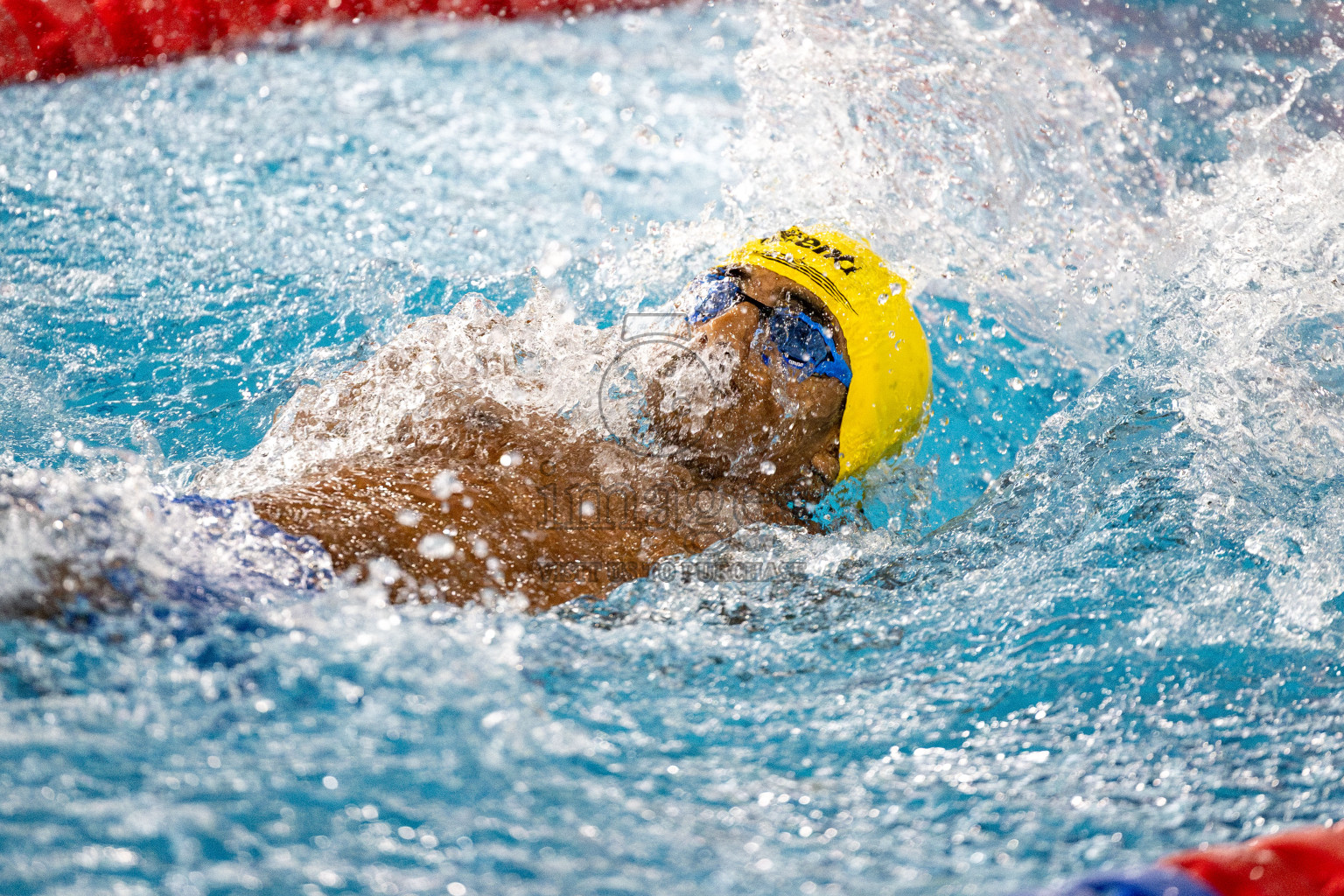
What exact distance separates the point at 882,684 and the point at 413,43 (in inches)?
202

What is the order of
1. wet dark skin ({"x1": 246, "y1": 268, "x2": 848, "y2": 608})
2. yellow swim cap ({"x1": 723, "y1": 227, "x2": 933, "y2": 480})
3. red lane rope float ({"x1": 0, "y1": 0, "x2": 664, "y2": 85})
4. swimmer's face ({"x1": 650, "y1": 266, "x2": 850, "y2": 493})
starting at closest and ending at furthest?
wet dark skin ({"x1": 246, "y1": 268, "x2": 848, "y2": 608})
swimmer's face ({"x1": 650, "y1": 266, "x2": 850, "y2": 493})
yellow swim cap ({"x1": 723, "y1": 227, "x2": 933, "y2": 480})
red lane rope float ({"x1": 0, "y1": 0, "x2": 664, "y2": 85})

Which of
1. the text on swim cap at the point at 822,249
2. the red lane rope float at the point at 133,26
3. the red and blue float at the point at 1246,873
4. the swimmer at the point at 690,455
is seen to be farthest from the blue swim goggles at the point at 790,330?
the red lane rope float at the point at 133,26

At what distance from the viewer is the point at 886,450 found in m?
2.52

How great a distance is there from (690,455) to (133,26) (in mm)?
4289

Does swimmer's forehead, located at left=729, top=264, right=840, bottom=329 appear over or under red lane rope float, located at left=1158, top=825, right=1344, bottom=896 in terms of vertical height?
over

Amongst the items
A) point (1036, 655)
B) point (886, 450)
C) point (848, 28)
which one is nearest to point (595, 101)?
point (848, 28)

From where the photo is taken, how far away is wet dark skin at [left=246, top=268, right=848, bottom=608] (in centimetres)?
181

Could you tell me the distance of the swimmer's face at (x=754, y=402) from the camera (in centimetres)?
228

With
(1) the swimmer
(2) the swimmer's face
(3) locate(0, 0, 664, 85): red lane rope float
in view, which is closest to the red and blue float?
(1) the swimmer

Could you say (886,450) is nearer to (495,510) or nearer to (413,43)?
(495,510)

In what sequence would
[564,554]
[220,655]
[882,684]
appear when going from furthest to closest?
[564,554] → [882,684] → [220,655]

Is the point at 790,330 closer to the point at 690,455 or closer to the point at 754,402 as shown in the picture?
the point at 754,402

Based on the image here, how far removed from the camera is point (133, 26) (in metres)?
4.95

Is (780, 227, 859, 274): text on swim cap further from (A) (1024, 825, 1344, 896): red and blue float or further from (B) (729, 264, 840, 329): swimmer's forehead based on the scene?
(A) (1024, 825, 1344, 896): red and blue float
